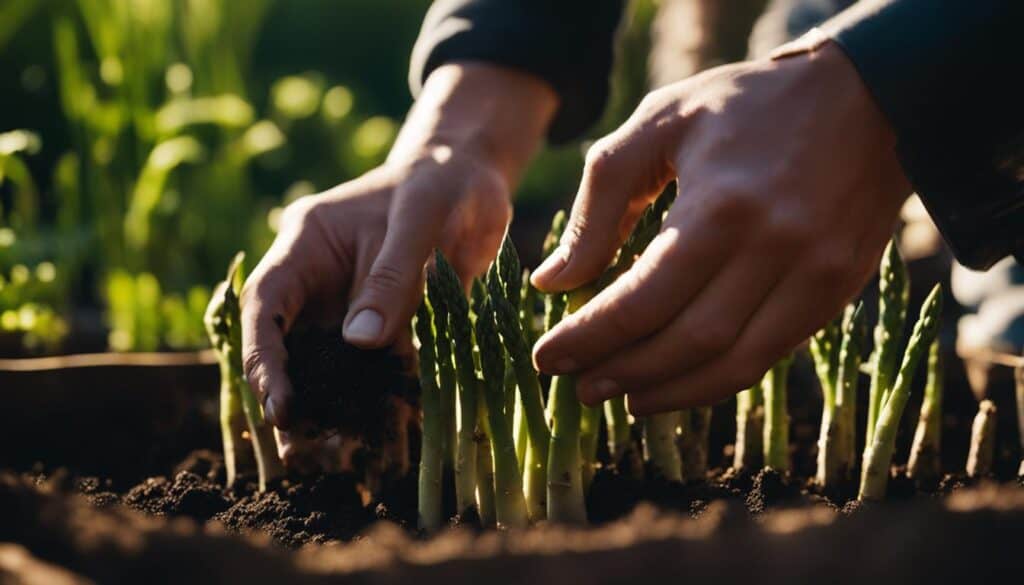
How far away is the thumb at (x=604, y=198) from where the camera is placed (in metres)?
1.48

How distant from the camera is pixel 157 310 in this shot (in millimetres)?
3785

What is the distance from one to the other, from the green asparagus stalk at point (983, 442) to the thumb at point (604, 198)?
76cm

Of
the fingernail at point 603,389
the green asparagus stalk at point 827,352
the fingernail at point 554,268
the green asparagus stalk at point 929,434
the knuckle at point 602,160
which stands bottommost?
the green asparagus stalk at point 929,434

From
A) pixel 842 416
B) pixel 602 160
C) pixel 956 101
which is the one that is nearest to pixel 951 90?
pixel 956 101

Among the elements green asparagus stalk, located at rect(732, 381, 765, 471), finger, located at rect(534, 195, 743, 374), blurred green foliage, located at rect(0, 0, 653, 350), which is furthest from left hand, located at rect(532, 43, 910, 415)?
blurred green foliage, located at rect(0, 0, 653, 350)

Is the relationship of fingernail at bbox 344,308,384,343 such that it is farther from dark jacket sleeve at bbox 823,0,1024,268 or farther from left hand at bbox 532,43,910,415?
dark jacket sleeve at bbox 823,0,1024,268

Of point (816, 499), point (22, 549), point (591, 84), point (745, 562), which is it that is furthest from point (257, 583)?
point (591, 84)

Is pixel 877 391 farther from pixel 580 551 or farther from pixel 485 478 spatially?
pixel 580 551

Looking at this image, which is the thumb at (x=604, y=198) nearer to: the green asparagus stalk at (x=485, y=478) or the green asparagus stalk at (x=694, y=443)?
the green asparagus stalk at (x=485, y=478)

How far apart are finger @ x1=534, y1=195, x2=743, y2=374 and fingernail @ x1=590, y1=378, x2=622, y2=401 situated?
0.06m

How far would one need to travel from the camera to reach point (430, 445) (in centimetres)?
167

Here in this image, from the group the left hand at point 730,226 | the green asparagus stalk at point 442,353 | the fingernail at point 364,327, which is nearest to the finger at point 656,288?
the left hand at point 730,226

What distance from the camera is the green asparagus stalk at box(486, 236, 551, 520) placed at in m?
1.55

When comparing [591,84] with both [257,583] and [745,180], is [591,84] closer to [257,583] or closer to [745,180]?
[745,180]
